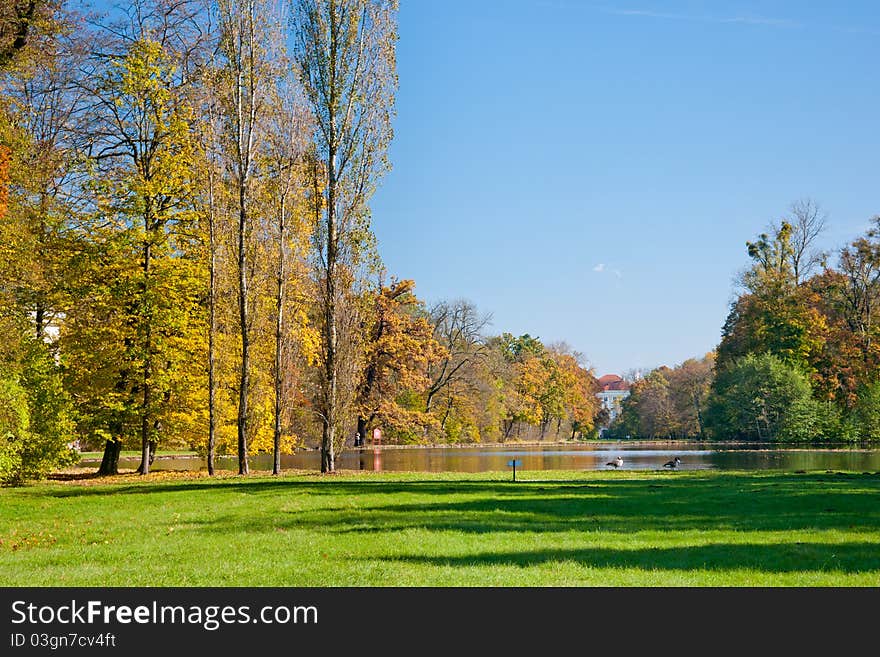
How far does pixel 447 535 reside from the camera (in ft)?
32.9

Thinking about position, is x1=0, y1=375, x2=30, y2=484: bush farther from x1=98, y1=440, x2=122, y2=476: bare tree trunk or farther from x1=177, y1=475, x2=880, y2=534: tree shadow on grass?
x1=177, y1=475, x2=880, y2=534: tree shadow on grass

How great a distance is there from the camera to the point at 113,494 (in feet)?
54.7

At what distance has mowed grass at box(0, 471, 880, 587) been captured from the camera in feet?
24.9

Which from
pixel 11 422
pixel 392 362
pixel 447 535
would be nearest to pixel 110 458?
pixel 11 422

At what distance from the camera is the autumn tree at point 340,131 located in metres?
22.5

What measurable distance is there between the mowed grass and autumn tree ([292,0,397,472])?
20.8 ft

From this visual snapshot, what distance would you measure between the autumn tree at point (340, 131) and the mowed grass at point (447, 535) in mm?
6353

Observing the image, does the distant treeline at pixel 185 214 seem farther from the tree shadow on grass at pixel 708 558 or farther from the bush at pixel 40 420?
the tree shadow on grass at pixel 708 558

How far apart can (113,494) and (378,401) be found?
117ft

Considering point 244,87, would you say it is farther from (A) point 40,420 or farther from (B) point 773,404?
(B) point 773,404

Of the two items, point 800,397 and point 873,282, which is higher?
point 873,282

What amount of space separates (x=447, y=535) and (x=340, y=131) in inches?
609
